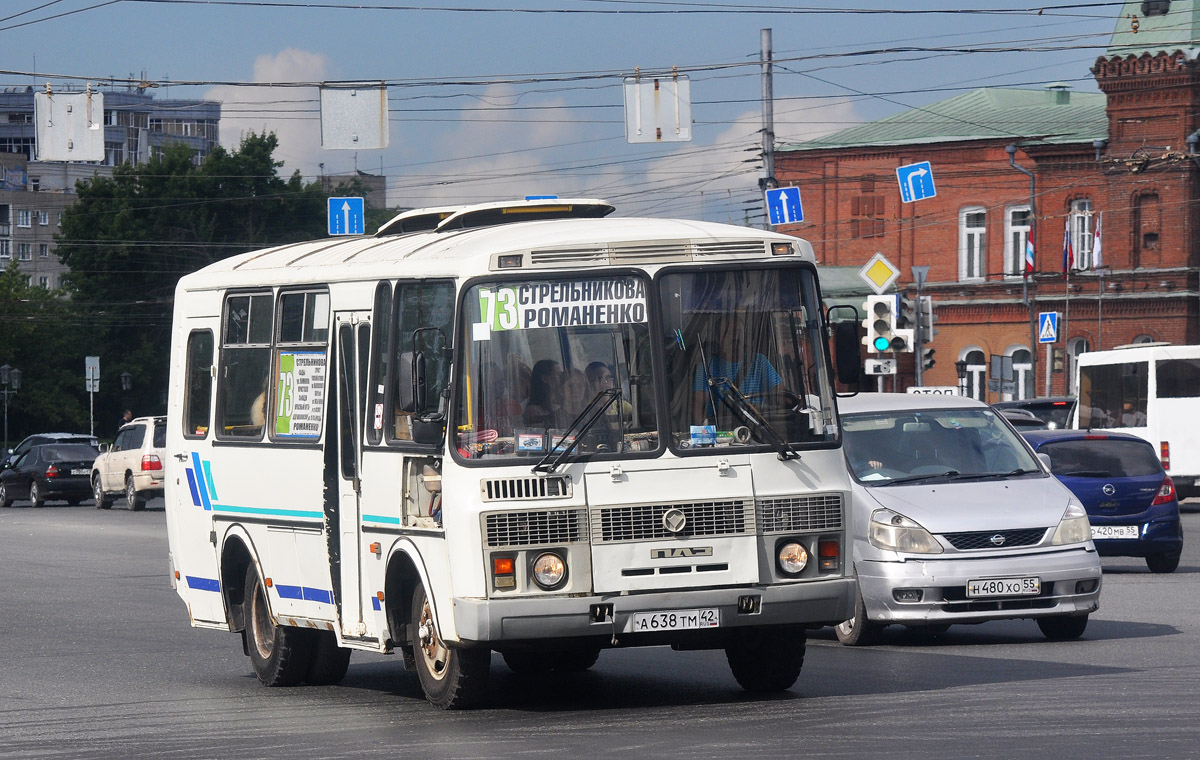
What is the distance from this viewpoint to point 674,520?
9.94 metres

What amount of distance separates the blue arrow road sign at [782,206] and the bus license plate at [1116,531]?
16.2 m

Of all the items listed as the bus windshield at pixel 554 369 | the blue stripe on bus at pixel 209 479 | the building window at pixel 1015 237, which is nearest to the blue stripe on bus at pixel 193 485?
the blue stripe on bus at pixel 209 479

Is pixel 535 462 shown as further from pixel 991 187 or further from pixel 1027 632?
pixel 991 187

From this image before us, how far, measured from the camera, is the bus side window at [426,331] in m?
10.1

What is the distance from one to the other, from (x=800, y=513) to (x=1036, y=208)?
61199mm

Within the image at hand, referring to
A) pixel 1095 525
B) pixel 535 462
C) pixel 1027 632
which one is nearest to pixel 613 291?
pixel 535 462

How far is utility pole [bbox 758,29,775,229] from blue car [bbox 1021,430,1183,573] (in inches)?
634

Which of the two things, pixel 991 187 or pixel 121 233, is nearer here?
pixel 991 187

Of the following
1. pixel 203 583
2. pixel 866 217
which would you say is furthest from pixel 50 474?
pixel 866 217

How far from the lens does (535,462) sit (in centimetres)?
978

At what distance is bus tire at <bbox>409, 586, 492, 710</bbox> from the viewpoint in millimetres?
10094

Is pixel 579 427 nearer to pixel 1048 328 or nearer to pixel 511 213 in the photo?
pixel 511 213

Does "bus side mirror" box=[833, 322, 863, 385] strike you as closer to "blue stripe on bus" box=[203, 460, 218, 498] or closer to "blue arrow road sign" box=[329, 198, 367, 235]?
"blue stripe on bus" box=[203, 460, 218, 498]

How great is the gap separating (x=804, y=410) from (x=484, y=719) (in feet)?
7.66
